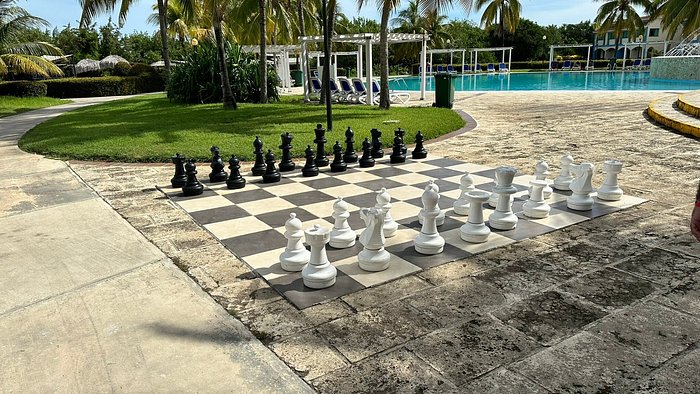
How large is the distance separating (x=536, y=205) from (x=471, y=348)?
2274 millimetres

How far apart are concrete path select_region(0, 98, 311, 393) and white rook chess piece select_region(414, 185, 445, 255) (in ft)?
4.85

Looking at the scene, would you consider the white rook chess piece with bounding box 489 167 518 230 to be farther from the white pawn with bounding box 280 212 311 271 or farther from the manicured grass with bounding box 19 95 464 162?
the manicured grass with bounding box 19 95 464 162

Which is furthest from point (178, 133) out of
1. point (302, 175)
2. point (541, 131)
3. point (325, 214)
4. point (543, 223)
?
point (543, 223)

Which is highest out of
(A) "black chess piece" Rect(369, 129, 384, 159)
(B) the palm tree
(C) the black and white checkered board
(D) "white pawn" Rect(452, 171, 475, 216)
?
(B) the palm tree

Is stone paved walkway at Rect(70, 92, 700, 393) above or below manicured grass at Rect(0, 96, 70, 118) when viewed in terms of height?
below

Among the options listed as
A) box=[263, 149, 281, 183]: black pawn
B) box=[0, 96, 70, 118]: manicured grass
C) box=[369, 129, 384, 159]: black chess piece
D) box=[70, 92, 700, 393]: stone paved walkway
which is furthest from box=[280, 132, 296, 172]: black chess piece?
box=[0, 96, 70, 118]: manicured grass

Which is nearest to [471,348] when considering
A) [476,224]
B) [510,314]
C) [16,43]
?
[510,314]

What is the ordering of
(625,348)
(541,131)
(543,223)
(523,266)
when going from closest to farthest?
1. (625,348)
2. (523,266)
3. (543,223)
4. (541,131)

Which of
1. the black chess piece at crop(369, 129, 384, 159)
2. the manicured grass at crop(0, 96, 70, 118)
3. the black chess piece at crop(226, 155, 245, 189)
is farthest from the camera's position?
the manicured grass at crop(0, 96, 70, 118)

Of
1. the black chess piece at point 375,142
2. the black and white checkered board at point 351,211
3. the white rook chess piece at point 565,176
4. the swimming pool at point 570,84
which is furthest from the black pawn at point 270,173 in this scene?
the swimming pool at point 570,84

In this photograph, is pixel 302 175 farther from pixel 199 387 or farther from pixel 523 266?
pixel 199 387

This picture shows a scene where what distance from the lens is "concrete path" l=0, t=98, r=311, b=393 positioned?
7.36 ft

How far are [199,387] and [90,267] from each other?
6.06 ft

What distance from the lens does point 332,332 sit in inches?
103
